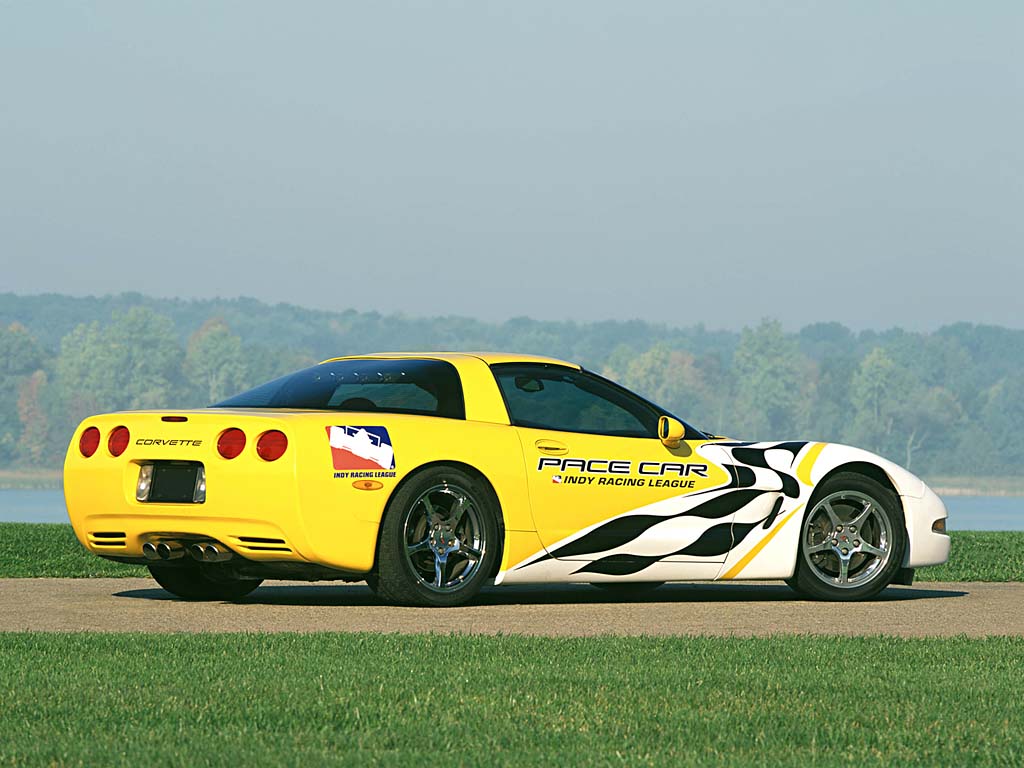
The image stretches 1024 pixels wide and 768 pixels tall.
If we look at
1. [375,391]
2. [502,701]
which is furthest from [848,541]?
[502,701]

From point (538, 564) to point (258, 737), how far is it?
492 centimetres

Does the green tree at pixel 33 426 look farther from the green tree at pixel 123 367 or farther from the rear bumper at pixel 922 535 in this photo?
the rear bumper at pixel 922 535

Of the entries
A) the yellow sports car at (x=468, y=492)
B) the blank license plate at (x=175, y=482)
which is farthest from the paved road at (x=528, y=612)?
the blank license plate at (x=175, y=482)

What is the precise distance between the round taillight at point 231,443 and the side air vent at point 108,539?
32.4 inches

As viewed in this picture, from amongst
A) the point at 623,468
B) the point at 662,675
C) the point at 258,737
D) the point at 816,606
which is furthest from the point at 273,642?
the point at 816,606

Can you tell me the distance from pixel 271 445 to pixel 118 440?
1006 millimetres

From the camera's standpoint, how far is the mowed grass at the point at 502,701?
5.49m

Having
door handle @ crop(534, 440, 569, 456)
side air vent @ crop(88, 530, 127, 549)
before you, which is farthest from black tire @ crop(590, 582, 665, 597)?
side air vent @ crop(88, 530, 127, 549)

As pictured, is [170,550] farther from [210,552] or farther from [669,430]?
[669,430]

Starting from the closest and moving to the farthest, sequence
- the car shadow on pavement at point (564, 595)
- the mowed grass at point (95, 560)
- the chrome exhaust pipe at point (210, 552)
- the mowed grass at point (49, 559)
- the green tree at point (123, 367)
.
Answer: the chrome exhaust pipe at point (210, 552) → the car shadow on pavement at point (564, 595) → the mowed grass at point (49, 559) → the mowed grass at point (95, 560) → the green tree at point (123, 367)

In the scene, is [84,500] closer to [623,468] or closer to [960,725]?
[623,468]

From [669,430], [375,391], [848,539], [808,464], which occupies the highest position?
[375,391]

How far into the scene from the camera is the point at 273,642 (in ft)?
26.6

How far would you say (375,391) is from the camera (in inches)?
416
